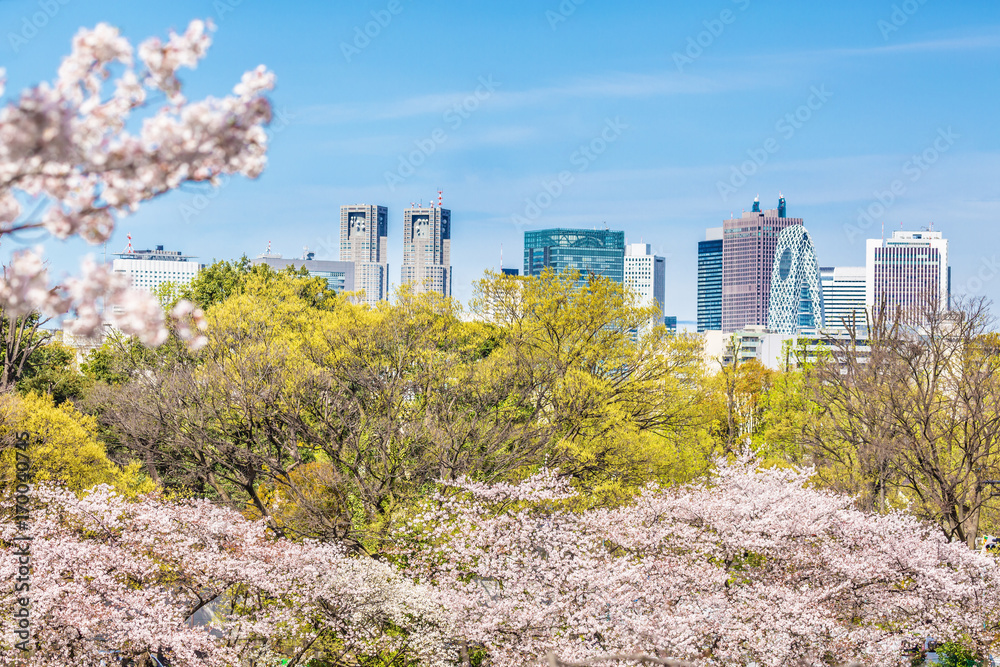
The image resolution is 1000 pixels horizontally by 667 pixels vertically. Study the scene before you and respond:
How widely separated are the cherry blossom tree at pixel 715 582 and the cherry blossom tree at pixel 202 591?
1414 millimetres

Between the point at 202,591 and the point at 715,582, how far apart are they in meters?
10.3

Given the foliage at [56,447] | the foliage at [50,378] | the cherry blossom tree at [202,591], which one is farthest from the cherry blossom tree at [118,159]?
the foliage at [50,378]

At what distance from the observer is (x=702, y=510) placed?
60.4 ft

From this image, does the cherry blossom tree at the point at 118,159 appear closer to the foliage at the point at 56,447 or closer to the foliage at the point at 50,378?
the foliage at the point at 56,447

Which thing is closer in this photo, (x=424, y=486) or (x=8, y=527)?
(x=8, y=527)

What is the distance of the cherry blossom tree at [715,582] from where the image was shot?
622 inches

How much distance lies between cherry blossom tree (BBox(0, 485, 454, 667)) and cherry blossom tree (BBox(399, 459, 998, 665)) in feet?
4.64

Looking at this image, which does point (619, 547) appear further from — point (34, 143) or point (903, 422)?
point (34, 143)

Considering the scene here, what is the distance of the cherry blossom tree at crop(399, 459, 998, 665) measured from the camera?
51.8 ft

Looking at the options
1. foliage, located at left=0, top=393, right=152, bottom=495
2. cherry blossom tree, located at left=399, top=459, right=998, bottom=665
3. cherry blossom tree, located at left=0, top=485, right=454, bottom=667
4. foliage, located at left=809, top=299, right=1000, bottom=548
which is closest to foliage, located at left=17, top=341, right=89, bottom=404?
foliage, located at left=0, top=393, right=152, bottom=495

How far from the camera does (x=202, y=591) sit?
17.8 metres

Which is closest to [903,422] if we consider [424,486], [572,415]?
[572,415]

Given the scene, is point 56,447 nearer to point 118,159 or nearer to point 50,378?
point 50,378

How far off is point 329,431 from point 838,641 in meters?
13.2
